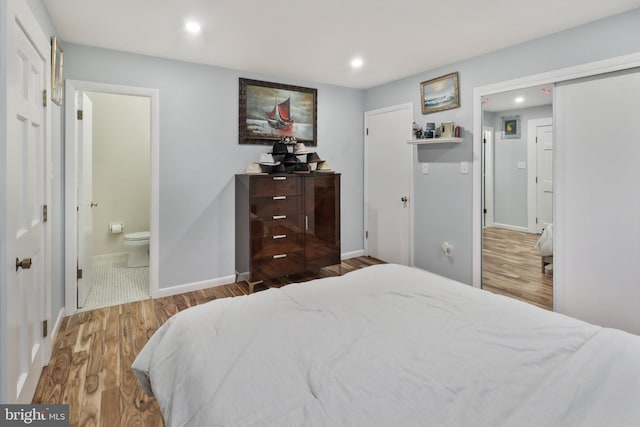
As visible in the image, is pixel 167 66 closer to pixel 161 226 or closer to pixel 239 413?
pixel 161 226

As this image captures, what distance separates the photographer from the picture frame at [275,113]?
383 cm

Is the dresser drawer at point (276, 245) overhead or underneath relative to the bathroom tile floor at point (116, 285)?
overhead

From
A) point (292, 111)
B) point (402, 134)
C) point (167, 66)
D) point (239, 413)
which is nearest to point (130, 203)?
point (167, 66)

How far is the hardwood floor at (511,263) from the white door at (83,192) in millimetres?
3937

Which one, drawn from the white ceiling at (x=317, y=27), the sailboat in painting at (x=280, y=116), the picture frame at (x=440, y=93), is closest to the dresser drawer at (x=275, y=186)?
the sailboat in painting at (x=280, y=116)

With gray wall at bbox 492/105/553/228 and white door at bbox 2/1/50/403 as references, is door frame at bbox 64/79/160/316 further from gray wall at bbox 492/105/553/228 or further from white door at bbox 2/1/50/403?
gray wall at bbox 492/105/553/228

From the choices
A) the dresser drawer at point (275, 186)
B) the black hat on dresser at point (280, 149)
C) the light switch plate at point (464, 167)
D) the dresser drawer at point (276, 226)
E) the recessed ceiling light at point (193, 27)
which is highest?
the recessed ceiling light at point (193, 27)

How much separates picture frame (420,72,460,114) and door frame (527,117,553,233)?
740 millimetres

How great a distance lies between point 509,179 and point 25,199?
3.93m

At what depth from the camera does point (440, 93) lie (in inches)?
147

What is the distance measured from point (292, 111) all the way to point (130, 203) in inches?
106

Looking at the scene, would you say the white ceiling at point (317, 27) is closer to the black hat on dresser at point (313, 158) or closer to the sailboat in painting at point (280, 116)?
the sailboat in painting at point (280, 116)

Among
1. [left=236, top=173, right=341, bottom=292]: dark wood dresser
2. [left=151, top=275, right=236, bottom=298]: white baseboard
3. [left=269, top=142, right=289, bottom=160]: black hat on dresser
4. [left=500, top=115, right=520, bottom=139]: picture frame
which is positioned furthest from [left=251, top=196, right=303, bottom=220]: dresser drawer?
[left=500, top=115, right=520, bottom=139]: picture frame

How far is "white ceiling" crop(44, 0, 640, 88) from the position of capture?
92.8 inches
